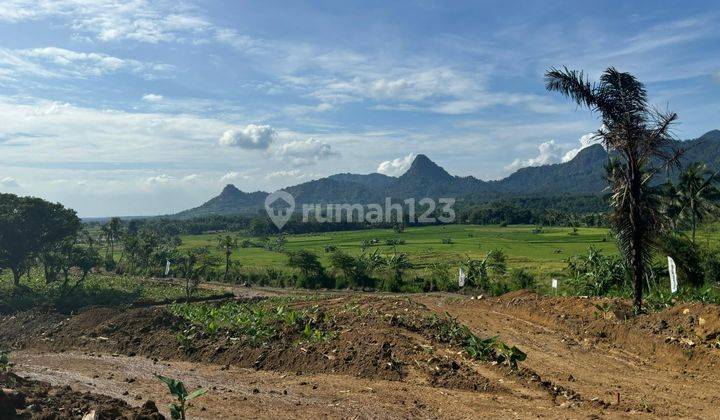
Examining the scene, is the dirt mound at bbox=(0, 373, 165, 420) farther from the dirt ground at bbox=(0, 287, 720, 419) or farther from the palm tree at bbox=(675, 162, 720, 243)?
the palm tree at bbox=(675, 162, 720, 243)

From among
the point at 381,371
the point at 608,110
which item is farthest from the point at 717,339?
the point at 381,371

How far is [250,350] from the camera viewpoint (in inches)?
486

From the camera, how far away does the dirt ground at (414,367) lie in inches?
331

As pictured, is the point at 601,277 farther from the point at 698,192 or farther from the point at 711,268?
the point at 698,192

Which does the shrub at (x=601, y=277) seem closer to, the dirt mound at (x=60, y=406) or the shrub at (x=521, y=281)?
the shrub at (x=521, y=281)

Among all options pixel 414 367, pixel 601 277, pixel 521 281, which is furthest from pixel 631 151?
pixel 521 281

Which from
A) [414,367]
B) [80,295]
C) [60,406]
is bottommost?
[80,295]

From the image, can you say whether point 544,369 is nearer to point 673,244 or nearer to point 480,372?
point 480,372

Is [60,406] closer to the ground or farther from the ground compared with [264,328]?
farther from the ground

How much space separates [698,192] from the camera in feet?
104

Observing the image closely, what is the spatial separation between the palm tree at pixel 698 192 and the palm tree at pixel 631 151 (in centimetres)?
2276

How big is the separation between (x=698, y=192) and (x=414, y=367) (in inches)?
1161

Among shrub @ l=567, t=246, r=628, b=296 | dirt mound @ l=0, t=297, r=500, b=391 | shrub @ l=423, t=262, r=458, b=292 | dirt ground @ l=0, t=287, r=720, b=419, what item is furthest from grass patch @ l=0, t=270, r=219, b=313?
shrub @ l=567, t=246, r=628, b=296

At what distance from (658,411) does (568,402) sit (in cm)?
129
